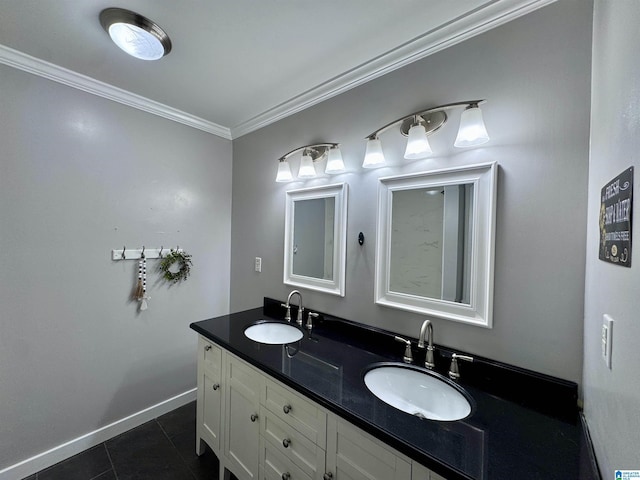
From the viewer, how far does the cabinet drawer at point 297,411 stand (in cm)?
101

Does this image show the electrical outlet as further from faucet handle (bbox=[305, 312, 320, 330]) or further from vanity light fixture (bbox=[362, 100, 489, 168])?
faucet handle (bbox=[305, 312, 320, 330])

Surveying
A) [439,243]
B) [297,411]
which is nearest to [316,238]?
[439,243]

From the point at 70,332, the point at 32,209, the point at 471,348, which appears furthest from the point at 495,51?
the point at 70,332

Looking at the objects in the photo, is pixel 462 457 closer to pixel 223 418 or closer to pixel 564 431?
pixel 564 431

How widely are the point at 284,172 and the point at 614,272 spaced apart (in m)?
1.73

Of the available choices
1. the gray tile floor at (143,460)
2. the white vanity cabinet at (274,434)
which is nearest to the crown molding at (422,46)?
the white vanity cabinet at (274,434)

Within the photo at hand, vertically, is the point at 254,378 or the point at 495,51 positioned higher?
the point at 495,51

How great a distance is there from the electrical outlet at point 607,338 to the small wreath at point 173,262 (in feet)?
7.79

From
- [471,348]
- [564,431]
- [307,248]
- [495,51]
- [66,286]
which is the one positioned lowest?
[564,431]

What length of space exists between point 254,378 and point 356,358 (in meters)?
0.50

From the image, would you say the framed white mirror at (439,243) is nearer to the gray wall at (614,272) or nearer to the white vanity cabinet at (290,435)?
the gray wall at (614,272)

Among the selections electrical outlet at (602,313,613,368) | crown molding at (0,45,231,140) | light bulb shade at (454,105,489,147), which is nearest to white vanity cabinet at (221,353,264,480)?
electrical outlet at (602,313,613,368)

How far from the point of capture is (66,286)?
1676 millimetres

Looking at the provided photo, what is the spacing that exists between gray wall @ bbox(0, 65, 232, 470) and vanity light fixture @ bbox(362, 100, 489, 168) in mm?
1588
